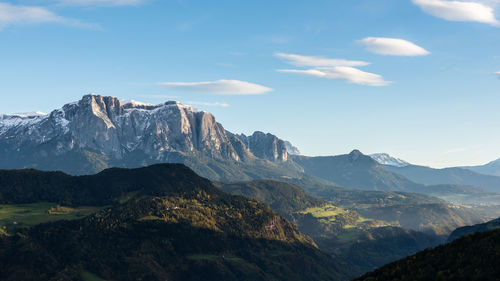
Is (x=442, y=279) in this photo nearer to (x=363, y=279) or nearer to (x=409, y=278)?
(x=409, y=278)

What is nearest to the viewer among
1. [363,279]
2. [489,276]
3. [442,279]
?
[489,276]

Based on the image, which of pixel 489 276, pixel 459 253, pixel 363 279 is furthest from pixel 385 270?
pixel 489 276

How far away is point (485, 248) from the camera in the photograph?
189250 millimetres

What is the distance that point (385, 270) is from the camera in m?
199

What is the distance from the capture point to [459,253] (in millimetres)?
194875

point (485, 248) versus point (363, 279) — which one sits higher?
point (485, 248)

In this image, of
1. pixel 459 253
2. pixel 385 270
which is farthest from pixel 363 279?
pixel 459 253

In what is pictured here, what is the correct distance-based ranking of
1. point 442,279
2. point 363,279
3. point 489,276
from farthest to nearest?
1. point 363,279
2. point 442,279
3. point 489,276

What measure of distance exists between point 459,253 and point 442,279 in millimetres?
24715

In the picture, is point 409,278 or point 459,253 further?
point 459,253

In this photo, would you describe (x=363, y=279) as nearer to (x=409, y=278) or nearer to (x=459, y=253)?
(x=409, y=278)

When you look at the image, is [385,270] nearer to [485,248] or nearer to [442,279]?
[442,279]

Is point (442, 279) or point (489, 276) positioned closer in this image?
point (489, 276)

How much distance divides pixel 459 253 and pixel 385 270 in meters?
31.5
